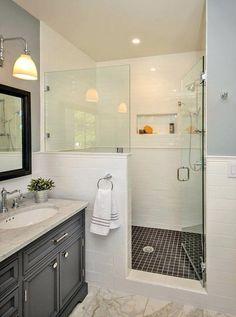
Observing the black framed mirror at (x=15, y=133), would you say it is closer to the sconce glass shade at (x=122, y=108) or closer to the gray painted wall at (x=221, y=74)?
the sconce glass shade at (x=122, y=108)

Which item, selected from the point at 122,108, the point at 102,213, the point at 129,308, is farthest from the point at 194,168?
the point at 129,308

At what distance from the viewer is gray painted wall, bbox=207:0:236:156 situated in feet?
6.24

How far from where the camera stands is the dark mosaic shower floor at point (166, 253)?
238 centimetres

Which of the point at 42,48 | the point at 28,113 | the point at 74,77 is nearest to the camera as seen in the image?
the point at 28,113

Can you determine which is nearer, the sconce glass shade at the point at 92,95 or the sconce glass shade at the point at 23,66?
the sconce glass shade at the point at 23,66

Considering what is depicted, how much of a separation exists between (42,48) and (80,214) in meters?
1.76

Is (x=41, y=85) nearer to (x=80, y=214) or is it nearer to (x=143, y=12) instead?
(x=143, y=12)

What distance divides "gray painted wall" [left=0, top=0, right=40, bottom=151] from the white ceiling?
10cm

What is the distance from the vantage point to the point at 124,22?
239 centimetres

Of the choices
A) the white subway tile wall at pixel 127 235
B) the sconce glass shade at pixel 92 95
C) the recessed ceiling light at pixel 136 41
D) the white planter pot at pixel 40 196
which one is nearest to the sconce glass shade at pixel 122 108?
the sconce glass shade at pixel 92 95

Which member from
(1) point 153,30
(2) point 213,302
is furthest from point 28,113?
(2) point 213,302

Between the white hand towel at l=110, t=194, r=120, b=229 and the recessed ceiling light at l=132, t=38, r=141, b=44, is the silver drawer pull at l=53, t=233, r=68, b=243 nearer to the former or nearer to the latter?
the white hand towel at l=110, t=194, r=120, b=229

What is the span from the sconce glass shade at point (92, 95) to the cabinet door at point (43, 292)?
1680 millimetres

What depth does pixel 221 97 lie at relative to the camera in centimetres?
192
